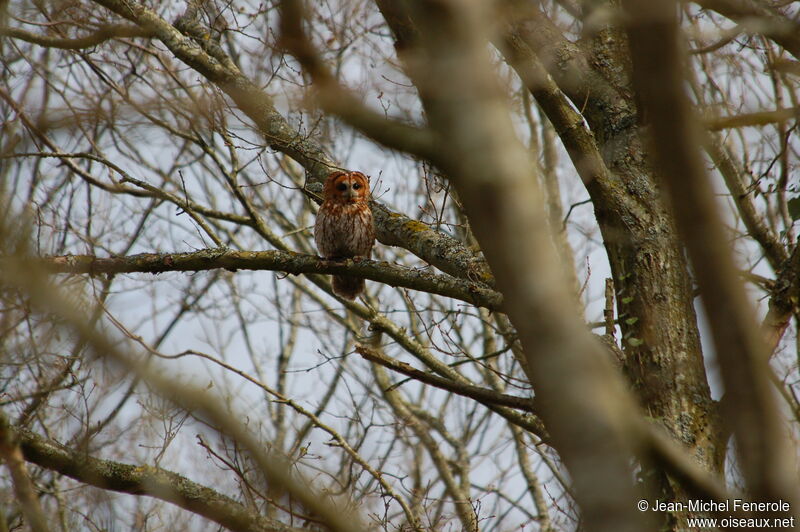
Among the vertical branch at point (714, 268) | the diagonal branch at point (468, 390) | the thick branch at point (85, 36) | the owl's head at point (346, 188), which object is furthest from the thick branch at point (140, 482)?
the owl's head at point (346, 188)

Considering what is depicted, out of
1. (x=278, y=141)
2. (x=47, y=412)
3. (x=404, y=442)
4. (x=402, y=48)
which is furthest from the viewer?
(x=404, y=442)

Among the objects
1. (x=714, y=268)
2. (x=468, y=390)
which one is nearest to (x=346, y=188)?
(x=468, y=390)

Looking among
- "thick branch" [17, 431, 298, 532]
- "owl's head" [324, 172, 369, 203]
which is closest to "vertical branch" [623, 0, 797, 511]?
"thick branch" [17, 431, 298, 532]

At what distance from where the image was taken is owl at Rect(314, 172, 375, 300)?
284 inches

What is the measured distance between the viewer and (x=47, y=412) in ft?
23.6

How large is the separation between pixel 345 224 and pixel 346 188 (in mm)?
411

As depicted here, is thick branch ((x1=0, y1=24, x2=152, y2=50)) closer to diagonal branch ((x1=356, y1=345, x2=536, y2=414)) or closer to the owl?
the owl

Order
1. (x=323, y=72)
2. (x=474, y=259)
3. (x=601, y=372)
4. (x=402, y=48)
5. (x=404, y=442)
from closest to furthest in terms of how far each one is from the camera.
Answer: (x=601, y=372), (x=323, y=72), (x=402, y=48), (x=474, y=259), (x=404, y=442)

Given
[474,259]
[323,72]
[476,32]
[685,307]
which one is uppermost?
[474,259]

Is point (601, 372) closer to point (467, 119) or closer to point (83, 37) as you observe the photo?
point (467, 119)

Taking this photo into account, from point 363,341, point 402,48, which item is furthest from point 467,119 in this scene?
point 363,341

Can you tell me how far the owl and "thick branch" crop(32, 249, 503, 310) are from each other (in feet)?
7.28

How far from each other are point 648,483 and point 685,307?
0.98m

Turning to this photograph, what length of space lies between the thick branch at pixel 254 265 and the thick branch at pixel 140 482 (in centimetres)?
116
